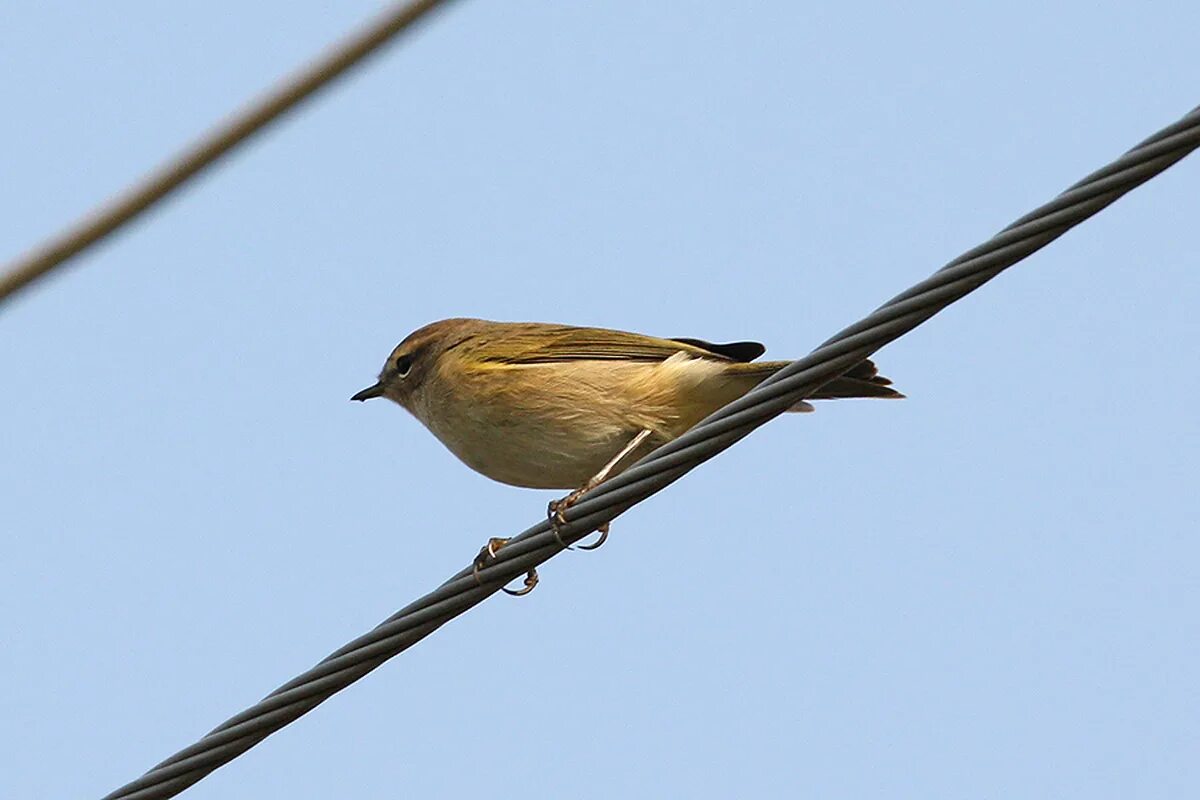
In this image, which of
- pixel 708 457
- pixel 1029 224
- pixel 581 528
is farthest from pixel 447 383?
pixel 1029 224

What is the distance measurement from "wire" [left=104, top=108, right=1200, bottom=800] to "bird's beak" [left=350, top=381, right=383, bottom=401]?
440 cm

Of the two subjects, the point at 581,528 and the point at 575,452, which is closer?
the point at 581,528

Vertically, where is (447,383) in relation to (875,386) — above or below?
above

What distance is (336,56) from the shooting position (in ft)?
6.54

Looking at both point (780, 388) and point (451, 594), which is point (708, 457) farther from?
point (451, 594)

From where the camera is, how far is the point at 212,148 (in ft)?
6.38

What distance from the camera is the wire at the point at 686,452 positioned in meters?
3.86

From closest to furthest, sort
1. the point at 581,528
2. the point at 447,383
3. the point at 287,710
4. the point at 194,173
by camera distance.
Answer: the point at 194,173, the point at 287,710, the point at 581,528, the point at 447,383

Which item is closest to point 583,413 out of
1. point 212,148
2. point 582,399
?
point 582,399

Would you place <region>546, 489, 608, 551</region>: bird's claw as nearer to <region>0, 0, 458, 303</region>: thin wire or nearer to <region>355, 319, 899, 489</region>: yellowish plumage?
<region>355, 319, 899, 489</region>: yellowish plumage

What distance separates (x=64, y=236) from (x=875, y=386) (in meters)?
5.17

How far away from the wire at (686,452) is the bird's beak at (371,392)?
440 centimetres

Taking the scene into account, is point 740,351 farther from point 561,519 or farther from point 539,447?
point 561,519

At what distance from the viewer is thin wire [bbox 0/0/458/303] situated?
6.36ft
